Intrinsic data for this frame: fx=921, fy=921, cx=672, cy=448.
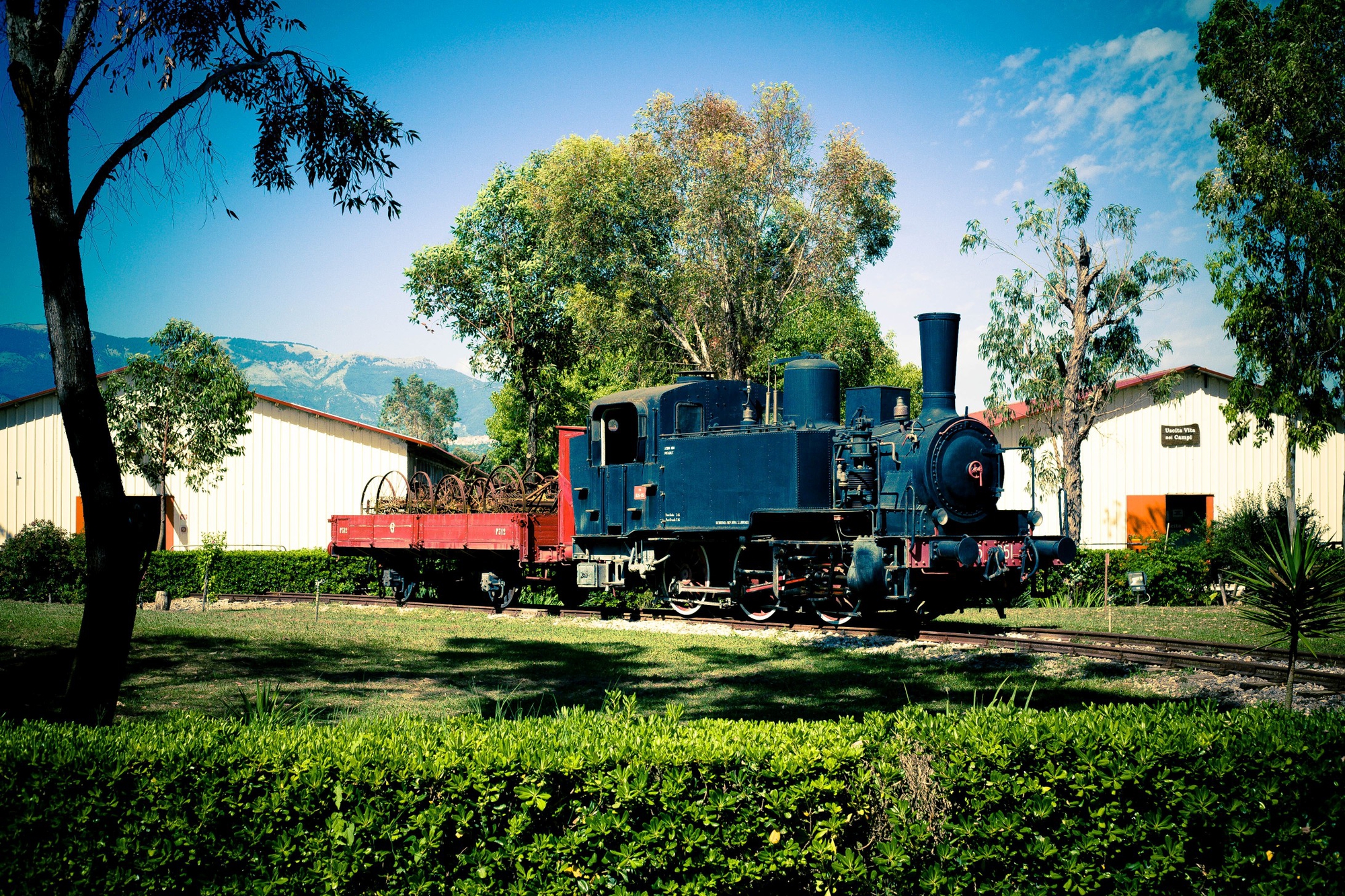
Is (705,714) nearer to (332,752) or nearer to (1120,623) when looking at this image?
(332,752)

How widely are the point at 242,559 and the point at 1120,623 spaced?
80.6ft

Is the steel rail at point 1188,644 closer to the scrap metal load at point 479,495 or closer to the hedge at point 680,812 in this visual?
the hedge at point 680,812

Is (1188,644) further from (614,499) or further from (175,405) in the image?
(175,405)

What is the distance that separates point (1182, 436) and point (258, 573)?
30037 mm

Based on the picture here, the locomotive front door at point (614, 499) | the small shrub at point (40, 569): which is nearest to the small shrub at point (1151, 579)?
the locomotive front door at point (614, 499)

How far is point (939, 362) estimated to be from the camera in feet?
45.6

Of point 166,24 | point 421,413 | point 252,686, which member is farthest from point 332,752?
point 421,413

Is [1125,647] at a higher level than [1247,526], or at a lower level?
lower

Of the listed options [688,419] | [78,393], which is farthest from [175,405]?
[78,393]

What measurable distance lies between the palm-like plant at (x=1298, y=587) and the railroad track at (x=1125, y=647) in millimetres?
4598

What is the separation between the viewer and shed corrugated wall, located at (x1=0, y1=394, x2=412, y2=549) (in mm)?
33000

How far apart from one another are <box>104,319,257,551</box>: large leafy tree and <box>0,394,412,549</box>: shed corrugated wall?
151 inches

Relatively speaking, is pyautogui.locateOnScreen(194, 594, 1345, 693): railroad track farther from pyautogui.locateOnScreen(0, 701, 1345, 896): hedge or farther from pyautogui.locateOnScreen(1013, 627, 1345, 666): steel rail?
pyautogui.locateOnScreen(0, 701, 1345, 896): hedge

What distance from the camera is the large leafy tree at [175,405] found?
91.8 ft
